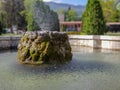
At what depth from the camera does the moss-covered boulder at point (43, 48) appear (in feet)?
51.5

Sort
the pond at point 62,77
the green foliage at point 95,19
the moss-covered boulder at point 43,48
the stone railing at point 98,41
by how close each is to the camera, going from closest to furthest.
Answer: the pond at point 62,77, the moss-covered boulder at point 43,48, the stone railing at point 98,41, the green foliage at point 95,19

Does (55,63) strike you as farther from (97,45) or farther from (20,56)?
(97,45)

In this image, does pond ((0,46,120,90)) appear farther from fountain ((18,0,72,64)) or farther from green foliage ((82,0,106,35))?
green foliage ((82,0,106,35))

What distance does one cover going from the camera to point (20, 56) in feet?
54.1

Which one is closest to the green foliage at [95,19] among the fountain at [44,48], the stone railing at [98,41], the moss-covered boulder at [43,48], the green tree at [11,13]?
the stone railing at [98,41]

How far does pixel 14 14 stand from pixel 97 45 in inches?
1298

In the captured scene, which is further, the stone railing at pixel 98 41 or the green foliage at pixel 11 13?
the green foliage at pixel 11 13

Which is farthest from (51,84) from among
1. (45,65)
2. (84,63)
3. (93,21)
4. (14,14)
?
(14,14)

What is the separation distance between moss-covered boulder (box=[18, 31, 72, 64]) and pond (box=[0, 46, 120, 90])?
649 millimetres

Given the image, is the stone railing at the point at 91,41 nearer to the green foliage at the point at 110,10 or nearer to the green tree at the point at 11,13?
the green tree at the point at 11,13

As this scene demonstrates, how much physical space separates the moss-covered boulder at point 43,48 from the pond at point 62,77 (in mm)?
649

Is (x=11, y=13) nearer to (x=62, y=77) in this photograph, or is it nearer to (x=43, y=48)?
(x=43, y=48)

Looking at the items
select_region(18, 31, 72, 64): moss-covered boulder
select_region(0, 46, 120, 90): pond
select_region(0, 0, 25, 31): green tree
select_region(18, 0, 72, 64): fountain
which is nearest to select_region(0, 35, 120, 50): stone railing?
select_region(18, 0, 72, 64): fountain

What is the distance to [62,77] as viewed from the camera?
12352 millimetres
